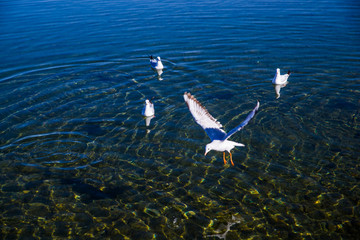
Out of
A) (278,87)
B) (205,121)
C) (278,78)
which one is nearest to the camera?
(205,121)

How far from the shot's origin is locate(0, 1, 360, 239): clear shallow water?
8.38 meters

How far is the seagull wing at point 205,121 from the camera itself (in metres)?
9.88

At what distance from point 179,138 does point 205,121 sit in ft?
5.72

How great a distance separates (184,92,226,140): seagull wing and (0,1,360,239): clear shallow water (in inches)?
45.0

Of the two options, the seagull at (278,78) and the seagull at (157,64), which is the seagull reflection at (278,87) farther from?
the seagull at (157,64)

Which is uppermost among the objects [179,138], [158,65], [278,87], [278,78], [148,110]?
[158,65]

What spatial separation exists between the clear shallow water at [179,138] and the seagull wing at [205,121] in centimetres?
114

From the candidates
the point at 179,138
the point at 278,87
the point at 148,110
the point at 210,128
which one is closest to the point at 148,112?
the point at 148,110

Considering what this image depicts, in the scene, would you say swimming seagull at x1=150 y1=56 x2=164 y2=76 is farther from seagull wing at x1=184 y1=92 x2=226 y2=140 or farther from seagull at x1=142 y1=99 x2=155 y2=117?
seagull wing at x1=184 y1=92 x2=226 y2=140

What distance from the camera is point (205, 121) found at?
1026cm

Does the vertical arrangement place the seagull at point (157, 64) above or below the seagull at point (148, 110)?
above

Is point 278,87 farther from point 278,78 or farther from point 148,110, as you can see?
point 148,110

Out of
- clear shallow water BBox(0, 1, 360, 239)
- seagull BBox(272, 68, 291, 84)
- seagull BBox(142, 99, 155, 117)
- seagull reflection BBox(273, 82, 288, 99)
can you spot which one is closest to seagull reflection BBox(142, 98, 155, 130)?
seagull BBox(142, 99, 155, 117)

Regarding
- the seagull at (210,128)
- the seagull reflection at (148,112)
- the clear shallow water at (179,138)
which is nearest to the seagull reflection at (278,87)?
the clear shallow water at (179,138)
